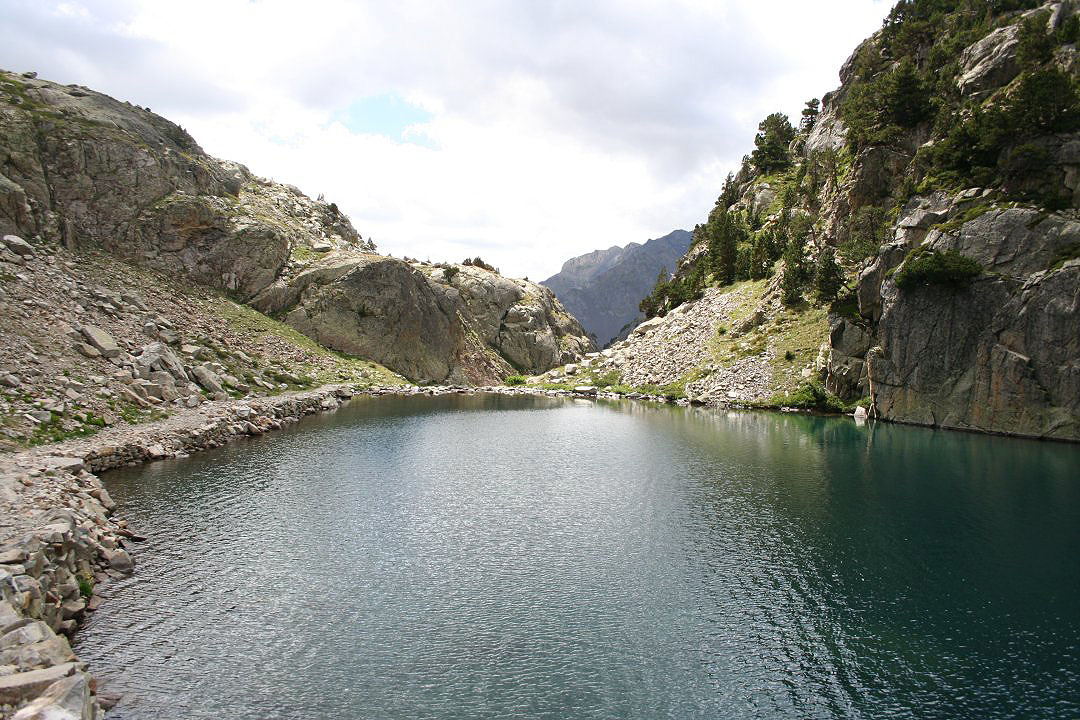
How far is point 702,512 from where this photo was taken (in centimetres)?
3095

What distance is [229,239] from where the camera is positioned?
278 feet

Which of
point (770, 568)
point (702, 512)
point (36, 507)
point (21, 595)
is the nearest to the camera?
point (21, 595)

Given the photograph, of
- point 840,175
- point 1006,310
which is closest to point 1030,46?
point 840,175

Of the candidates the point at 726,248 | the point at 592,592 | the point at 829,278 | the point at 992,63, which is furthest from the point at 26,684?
the point at 726,248

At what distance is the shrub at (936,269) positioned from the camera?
183ft

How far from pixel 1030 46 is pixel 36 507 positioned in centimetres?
9516

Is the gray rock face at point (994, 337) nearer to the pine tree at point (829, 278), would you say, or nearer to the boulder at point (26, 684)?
the pine tree at point (829, 278)

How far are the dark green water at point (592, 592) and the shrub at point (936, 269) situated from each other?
2172 centimetres

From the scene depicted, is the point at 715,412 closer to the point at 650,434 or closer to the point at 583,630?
the point at 650,434

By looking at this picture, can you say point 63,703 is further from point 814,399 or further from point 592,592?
point 814,399

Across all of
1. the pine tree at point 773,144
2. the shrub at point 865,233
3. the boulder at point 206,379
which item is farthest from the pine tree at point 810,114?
the boulder at point 206,379

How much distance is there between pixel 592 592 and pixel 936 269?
54.6 m

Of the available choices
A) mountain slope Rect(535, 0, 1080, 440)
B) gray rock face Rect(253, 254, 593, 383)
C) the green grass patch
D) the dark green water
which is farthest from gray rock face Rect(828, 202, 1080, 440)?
gray rock face Rect(253, 254, 593, 383)

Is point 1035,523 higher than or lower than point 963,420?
lower
